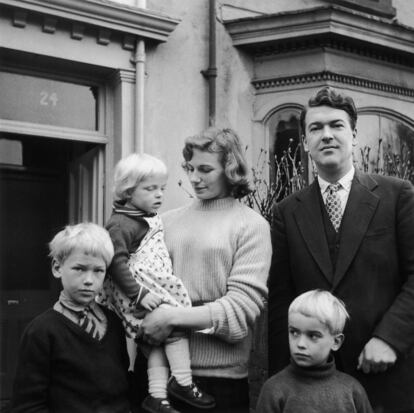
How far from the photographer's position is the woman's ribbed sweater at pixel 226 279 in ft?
9.77

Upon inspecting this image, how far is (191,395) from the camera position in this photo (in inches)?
116

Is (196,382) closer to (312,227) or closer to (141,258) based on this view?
(141,258)

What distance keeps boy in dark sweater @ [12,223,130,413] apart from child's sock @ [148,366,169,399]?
0.12 meters

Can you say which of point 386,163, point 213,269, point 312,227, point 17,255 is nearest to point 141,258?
point 213,269

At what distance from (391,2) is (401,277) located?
7.04 m

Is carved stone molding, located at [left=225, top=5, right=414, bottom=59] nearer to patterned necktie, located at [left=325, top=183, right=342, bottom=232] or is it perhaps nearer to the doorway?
the doorway

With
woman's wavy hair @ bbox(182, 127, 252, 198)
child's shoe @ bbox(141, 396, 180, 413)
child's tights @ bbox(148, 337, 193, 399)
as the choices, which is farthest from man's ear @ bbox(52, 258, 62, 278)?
woman's wavy hair @ bbox(182, 127, 252, 198)

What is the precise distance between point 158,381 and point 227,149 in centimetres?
108

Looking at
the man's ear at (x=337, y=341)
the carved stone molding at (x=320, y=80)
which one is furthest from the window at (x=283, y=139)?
the man's ear at (x=337, y=341)

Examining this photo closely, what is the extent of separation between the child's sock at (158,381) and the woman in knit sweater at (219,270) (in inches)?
5.4

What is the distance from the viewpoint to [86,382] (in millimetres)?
2770

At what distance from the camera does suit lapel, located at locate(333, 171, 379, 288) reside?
3027mm

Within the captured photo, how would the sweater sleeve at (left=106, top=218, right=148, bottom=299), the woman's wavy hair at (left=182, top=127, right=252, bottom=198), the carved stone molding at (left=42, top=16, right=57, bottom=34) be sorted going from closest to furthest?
1. the sweater sleeve at (left=106, top=218, right=148, bottom=299)
2. the woman's wavy hair at (left=182, top=127, right=252, bottom=198)
3. the carved stone molding at (left=42, top=16, right=57, bottom=34)

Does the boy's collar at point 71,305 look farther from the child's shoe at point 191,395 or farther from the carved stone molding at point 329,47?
the carved stone molding at point 329,47
